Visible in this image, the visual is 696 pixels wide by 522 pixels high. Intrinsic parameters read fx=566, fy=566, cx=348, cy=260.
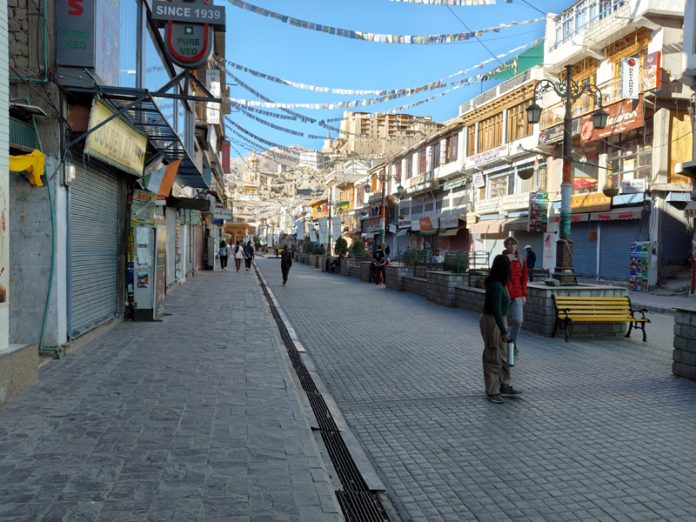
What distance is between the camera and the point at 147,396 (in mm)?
5691

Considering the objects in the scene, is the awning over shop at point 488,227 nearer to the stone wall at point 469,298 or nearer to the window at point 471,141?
the window at point 471,141

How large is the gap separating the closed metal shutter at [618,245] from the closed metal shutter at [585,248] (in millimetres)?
510

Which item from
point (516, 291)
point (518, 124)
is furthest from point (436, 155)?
point (516, 291)

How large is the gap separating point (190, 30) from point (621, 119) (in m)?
21.1

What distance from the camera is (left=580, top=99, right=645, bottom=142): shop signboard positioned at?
74.8 feet

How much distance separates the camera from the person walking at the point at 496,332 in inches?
244

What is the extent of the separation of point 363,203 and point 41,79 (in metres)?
57.0

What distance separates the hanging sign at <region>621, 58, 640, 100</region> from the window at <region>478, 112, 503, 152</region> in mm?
10694

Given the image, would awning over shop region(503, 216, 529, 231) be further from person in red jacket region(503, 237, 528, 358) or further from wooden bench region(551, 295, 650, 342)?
person in red jacket region(503, 237, 528, 358)

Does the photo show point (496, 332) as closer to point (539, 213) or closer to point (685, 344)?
point (685, 344)

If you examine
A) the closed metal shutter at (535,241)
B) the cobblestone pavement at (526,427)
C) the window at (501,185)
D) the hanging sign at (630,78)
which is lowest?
the cobblestone pavement at (526,427)

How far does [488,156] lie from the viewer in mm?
34219

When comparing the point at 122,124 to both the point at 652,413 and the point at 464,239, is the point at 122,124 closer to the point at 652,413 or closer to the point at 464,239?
the point at 652,413

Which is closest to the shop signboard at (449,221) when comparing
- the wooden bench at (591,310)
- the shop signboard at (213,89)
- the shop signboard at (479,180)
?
the shop signboard at (479,180)
